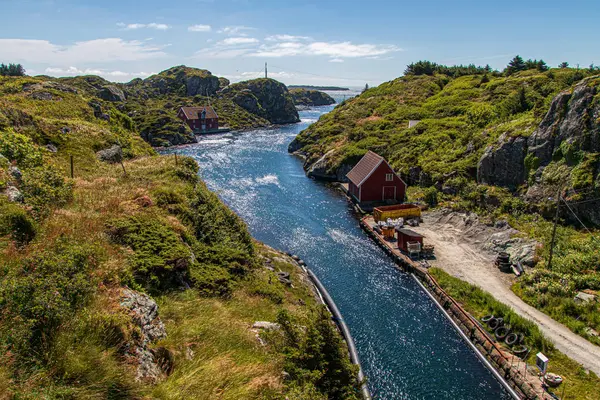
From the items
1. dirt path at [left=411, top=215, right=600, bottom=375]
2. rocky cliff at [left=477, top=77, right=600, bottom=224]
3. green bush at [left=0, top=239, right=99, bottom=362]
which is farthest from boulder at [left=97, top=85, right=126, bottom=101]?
green bush at [left=0, top=239, right=99, bottom=362]

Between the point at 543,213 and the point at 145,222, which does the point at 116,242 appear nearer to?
the point at 145,222

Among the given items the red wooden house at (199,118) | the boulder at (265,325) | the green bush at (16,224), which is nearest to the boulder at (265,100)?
the red wooden house at (199,118)

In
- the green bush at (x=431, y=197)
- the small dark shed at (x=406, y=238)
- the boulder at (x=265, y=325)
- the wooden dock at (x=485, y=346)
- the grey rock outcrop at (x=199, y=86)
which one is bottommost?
the wooden dock at (x=485, y=346)

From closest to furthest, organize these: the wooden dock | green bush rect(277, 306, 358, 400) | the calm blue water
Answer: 1. green bush rect(277, 306, 358, 400)
2. the wooden dock
3. the calm blue water

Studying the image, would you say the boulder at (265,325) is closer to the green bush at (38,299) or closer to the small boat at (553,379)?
the green bush at (38,299)

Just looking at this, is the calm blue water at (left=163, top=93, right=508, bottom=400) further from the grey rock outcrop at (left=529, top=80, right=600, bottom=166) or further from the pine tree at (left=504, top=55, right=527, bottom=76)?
the pine tree at (left=504, top=55, right=527, bottom=76)

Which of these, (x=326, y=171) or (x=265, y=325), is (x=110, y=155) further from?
(x=326, y=171)

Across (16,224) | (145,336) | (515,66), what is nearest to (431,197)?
(145,336)
